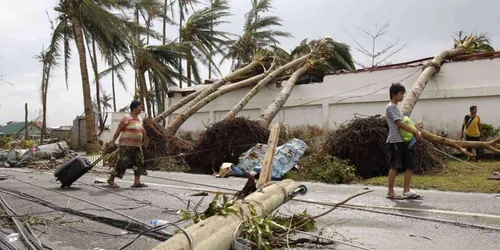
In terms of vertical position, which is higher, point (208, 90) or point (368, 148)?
point (208, 90)

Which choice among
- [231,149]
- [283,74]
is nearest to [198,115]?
[283,74]

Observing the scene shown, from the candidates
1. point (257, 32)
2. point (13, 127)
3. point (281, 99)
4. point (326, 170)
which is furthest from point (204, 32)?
point (13, 127)

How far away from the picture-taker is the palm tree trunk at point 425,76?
38.7ft

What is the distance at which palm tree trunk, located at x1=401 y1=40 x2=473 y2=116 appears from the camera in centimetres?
1178

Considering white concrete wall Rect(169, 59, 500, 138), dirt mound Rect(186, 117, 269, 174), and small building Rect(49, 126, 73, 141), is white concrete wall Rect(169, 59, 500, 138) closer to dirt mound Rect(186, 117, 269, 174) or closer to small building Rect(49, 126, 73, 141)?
dirt mound Rect(186, 117, 269, 174)

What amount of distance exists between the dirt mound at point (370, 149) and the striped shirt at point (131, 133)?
476 cm

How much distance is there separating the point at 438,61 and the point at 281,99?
4961mm

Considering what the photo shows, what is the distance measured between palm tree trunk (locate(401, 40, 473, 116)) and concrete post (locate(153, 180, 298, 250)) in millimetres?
8373

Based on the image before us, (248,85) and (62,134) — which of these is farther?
(62,134)

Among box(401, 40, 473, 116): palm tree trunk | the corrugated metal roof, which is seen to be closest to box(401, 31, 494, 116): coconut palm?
box(401, 40, 473, 116): palm tree trunk

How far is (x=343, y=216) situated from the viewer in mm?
5133

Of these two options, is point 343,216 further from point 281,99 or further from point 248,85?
point 248,85

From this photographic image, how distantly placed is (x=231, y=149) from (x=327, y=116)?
5.07 metres

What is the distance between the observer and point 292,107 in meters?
17.0
